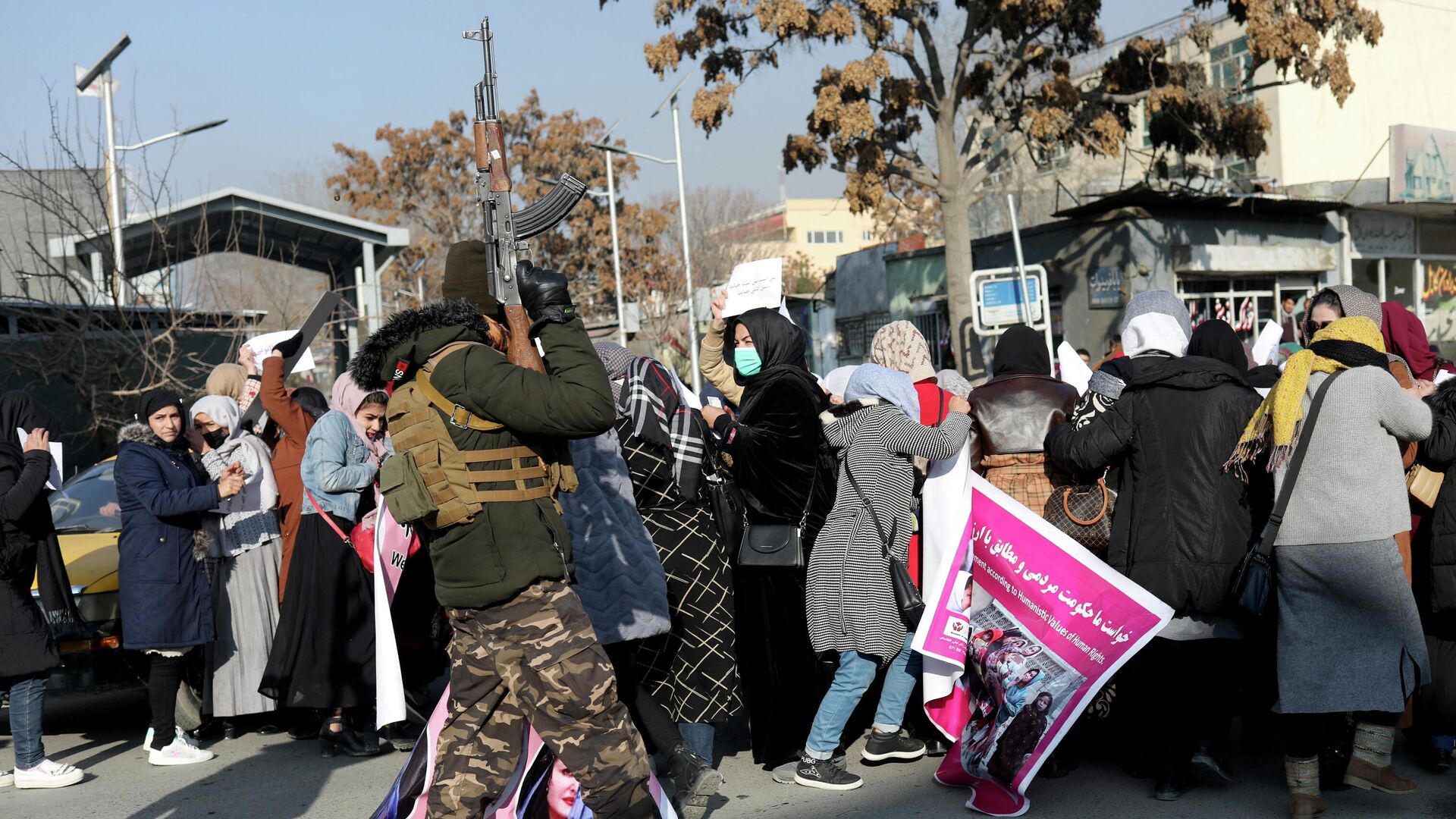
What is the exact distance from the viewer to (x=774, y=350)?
206 inches

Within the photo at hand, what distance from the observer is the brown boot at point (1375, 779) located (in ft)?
A: 15.6

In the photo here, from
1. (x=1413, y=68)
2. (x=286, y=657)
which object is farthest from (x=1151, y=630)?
(x=1413, y=68)

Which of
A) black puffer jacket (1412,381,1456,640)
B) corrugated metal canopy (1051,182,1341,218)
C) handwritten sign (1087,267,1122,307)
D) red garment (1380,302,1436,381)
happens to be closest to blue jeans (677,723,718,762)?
black puffer jacket (1412,381,1456,640)

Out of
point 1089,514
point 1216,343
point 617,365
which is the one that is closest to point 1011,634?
point 1089,514

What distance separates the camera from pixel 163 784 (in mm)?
5832

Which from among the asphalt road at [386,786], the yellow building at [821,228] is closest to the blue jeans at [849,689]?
the asphalt road at [386,786]

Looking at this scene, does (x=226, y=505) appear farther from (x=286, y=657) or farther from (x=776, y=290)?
(x=776, y=290)

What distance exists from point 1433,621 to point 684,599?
9.96 ft

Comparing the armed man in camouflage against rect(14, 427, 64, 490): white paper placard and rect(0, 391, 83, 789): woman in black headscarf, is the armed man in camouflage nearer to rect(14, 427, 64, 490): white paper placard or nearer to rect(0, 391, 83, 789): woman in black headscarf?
rect(0, 391, 83, 789): woman in black headscarf

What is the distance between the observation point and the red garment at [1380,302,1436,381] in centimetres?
614

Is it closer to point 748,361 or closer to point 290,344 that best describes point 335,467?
point 290,344

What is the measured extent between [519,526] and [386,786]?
2.58m

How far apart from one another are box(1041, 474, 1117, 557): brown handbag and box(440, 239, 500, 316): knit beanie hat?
2461 mm

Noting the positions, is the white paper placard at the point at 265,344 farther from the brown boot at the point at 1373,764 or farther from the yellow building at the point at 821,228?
the yellow building at the point at 821,228
